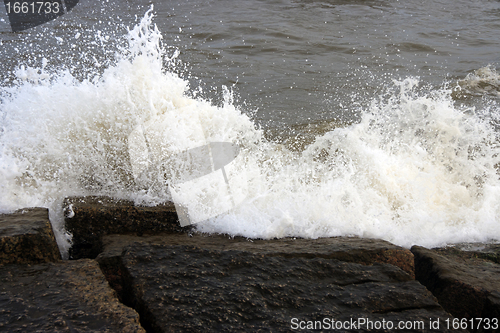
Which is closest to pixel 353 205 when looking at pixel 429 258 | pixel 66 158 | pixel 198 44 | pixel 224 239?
pixel 429 258

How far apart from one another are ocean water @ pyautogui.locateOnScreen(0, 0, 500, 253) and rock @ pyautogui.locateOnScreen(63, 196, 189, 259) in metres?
0.10

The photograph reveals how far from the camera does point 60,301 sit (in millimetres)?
1721

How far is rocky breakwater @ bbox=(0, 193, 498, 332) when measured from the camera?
168cm

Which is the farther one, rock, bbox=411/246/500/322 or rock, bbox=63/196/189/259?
rock, bbox=63/196/189/259

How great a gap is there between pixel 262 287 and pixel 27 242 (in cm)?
130

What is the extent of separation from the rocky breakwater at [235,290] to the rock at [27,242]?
64 millimetres

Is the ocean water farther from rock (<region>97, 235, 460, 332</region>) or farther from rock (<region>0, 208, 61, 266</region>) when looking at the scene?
rock (<region>97, 235, 460, 332</region>)

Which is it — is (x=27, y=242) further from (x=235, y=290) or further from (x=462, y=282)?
(x=462, y=282)

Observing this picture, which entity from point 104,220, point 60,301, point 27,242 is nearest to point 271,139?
point 104,220

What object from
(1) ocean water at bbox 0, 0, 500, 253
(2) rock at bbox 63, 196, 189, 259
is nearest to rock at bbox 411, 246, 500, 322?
(1) ocean water at bbox 0, 0, 500, 253

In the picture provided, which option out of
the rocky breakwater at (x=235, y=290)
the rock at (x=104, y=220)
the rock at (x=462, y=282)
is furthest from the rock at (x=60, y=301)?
the rock at (x=462, y=282)

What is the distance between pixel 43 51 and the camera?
274 inches

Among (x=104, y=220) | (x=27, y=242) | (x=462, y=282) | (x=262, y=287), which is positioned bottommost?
(x=462, y=282)

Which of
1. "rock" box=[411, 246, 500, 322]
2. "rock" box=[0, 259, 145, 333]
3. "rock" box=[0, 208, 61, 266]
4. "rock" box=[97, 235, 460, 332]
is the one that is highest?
"rock" box=[0, 208, 61, 266]
